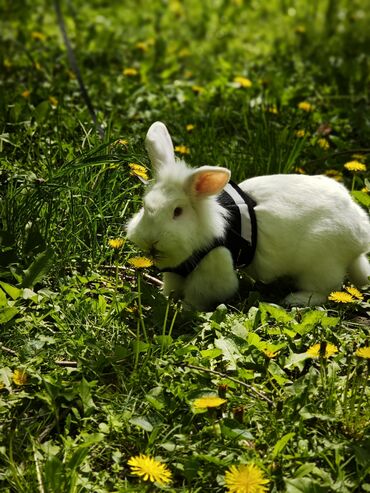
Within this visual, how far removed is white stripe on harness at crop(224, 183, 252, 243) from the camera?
10.6 ft

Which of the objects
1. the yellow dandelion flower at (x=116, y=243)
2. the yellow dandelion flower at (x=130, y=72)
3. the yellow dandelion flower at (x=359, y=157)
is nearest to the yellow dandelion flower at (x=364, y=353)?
the yellow dandelion flower at (x=116, y=243)

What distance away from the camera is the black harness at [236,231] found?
10.4 ft

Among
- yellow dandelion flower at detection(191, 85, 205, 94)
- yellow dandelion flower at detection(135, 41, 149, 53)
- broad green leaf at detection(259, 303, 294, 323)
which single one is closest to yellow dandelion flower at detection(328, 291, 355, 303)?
broad green leaf at detection(259, 303, 294, 323)

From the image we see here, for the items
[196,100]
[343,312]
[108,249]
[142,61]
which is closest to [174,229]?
[108,249]

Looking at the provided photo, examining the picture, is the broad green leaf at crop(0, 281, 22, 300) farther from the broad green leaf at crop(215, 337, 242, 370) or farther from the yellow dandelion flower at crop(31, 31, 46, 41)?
the yellow dandelion flower at crop(31, 31, 46, 41)

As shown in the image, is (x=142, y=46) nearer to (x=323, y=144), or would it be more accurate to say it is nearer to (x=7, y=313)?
(x=323, y=144)

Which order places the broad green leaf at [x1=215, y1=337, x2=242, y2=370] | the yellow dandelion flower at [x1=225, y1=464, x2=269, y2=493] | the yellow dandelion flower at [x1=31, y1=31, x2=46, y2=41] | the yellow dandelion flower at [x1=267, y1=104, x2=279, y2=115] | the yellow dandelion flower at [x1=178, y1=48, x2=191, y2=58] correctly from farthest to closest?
the yellow dandelion flower at [x1=178, y1=48, x2=191, y2=58] < the yellow dandelion flower at [x1=31, y1=31, x2=46, y2=41] < the yellow dandelion flower at [x1=267, y1=104, x2=279, y2=115] < the broad green leaf at [x1=215, y1=337, x2=242, y2=370] < the yellow dandelion flower at [x1=225, y1=464, x2=269, y2=493]

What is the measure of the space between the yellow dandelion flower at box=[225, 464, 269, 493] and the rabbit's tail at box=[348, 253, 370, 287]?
146cm

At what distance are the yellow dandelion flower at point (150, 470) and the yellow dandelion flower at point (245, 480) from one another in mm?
187

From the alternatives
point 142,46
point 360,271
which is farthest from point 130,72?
point 360,271

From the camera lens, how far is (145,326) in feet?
9.84

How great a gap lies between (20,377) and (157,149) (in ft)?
3.88

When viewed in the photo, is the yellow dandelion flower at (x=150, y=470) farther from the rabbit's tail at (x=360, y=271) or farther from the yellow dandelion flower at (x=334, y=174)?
the yellow dandelion flower at (x=334, y=174)

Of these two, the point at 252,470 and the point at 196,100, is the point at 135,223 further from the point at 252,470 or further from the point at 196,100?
the point at 196,100
